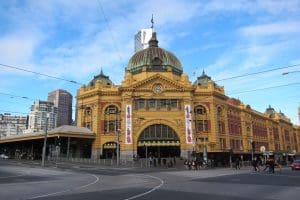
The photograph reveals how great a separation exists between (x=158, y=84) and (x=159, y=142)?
459 inches

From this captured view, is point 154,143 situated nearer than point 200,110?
Yes

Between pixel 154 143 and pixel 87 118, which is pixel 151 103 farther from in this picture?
pixel 87 118

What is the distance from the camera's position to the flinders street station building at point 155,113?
66.3 meters

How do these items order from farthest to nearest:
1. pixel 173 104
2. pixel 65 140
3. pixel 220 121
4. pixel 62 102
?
pixel 62 102, pixel 220 121, pixel 65 140, pixel 173 104

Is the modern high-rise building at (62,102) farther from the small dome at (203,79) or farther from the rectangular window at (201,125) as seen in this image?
the small dome at (203,79)

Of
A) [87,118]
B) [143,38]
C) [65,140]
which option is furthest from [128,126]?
[143,38]

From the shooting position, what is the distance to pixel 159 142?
217 ft

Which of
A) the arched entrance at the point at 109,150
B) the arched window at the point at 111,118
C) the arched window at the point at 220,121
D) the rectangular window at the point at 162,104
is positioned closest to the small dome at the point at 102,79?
the arched window at the point at 111,118

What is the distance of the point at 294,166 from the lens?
46250 millimetres

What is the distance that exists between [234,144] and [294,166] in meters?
33.5

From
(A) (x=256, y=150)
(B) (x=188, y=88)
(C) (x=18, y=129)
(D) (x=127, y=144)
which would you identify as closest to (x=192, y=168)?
(D) (x=127, y=144)

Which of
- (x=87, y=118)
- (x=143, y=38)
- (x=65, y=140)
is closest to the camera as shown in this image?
(x=87, y=118)

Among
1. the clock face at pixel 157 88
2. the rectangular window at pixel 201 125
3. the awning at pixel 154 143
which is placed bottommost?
the awning at pixel 154 143

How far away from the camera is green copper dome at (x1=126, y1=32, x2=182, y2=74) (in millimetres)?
73750
